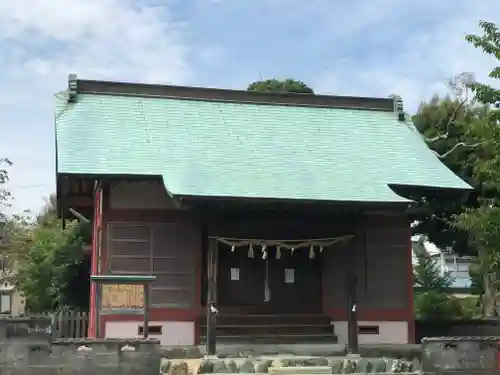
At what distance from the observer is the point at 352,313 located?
16.8 meters

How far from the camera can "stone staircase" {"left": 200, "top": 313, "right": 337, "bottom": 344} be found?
17.1 meters

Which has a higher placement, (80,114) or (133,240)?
(80,114)

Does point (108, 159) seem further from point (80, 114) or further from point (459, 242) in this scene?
point (459, 242)

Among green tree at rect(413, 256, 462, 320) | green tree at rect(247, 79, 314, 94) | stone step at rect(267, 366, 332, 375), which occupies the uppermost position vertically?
green tree at rect(247, 79, 314, 94)

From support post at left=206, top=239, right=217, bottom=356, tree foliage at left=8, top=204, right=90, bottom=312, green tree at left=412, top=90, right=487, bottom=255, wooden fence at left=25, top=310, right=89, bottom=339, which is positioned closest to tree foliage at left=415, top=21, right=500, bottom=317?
green tree at left=412, top=90, right=487, bottom=255

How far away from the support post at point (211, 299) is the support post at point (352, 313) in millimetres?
3251

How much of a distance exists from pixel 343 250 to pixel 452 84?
34.0 feet

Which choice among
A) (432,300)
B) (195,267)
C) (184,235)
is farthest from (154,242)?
(432,300)

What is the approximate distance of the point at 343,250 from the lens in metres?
18.7

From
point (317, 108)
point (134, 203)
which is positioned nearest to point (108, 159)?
point (134, 203)

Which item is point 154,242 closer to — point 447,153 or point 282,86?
point 447,153

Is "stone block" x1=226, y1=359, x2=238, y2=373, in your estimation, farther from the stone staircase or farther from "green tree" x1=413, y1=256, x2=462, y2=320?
"green tree" x1=413, y1=256, x2=462, y2=320

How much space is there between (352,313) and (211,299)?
3.46m

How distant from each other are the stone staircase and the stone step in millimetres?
3395
